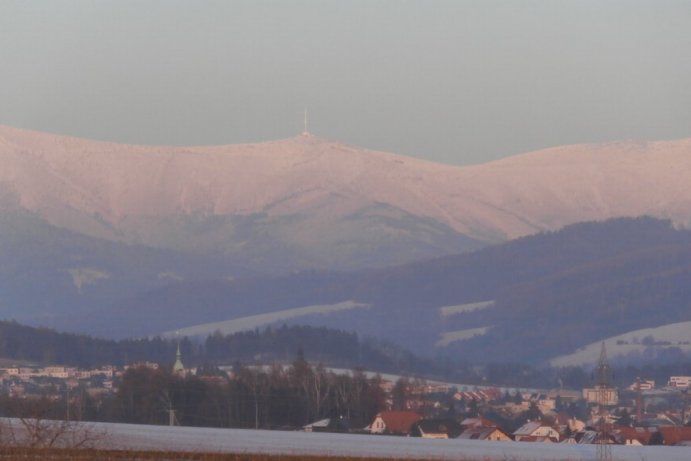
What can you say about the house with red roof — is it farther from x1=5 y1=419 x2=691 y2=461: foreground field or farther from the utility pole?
the utility pole

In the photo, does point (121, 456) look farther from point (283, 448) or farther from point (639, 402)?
point (639, 402)

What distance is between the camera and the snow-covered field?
59.7 m

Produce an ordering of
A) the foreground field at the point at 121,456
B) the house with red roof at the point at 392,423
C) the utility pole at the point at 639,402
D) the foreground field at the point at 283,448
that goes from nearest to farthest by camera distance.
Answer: the foreground field at the point at 121,456
the foreground field at the point at 283,448
the house with red roof at the point at 392,423
the utility pole at the point at 639,402

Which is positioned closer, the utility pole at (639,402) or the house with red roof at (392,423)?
the house with red roof at (392,423)

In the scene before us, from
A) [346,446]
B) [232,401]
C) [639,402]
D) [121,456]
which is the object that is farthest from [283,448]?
[639,402]

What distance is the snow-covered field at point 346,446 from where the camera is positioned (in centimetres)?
5969

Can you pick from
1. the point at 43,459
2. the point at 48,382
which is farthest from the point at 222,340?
the point at 43,459

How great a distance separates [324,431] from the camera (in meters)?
83.8

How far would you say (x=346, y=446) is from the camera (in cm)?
6575

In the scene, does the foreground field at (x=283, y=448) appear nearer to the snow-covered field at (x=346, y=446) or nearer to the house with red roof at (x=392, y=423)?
the snow-covered field at (x=346, y=446)

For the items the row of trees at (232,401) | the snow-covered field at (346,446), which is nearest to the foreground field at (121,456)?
the snow-covered field at (346,446)

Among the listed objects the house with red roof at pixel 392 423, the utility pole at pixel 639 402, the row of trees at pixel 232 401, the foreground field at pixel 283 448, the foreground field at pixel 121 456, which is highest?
the utility pole at pixel 639 402

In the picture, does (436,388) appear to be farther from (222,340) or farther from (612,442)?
(612,442)

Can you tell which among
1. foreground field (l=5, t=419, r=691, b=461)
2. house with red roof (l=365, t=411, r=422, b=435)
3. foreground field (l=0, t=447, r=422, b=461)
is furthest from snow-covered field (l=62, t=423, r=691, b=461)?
house with red roof (l=365, t=411, r=422, b=435)
